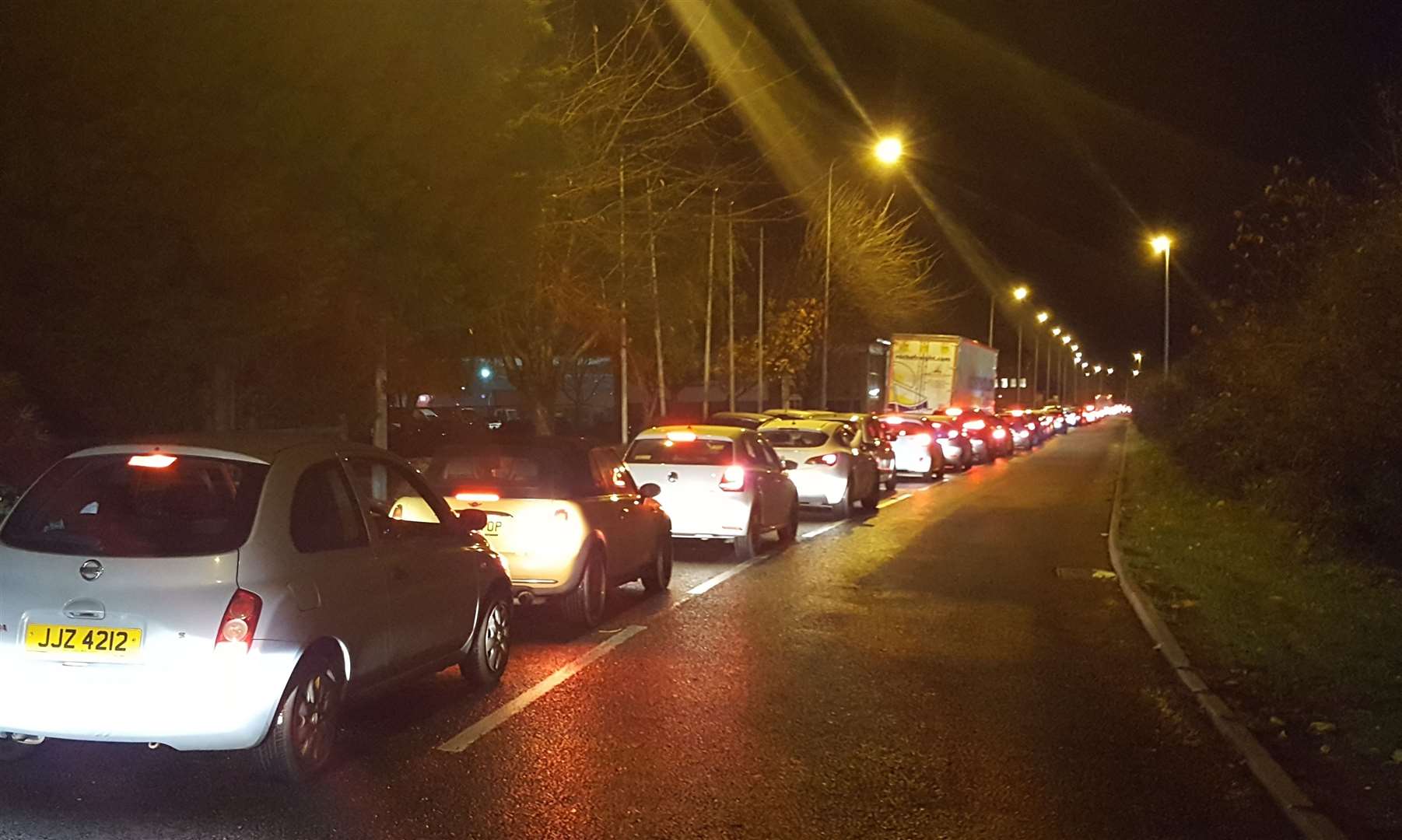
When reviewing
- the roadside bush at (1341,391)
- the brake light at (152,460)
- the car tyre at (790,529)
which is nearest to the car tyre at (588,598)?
the brake light at (152,460)

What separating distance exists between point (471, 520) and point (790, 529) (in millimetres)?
9822

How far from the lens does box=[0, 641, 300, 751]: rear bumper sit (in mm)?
6070

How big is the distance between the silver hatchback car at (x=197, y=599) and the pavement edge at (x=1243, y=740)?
4411 millimetres

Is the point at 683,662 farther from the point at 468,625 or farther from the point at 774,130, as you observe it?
the point at 774,130

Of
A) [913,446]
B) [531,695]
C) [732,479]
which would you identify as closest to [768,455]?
[732,479]

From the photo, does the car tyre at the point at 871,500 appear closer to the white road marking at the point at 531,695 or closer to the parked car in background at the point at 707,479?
the parked car in background at the point at 707,479

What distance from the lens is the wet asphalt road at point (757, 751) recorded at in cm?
608

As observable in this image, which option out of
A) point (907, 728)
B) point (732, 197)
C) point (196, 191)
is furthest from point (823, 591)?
point (732, 197)

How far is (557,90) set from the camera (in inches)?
834

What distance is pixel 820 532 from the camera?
19.6m

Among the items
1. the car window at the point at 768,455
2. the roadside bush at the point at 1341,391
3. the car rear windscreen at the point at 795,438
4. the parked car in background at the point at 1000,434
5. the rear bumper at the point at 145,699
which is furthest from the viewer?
the parked car in background at the point at 1000,434

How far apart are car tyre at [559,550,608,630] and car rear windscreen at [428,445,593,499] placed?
2.00 feet

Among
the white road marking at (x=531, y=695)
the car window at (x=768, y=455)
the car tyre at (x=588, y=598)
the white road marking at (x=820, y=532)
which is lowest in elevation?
the white road marking at (x=820, y=532)

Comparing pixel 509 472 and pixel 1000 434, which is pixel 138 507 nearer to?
pixel 509 472
